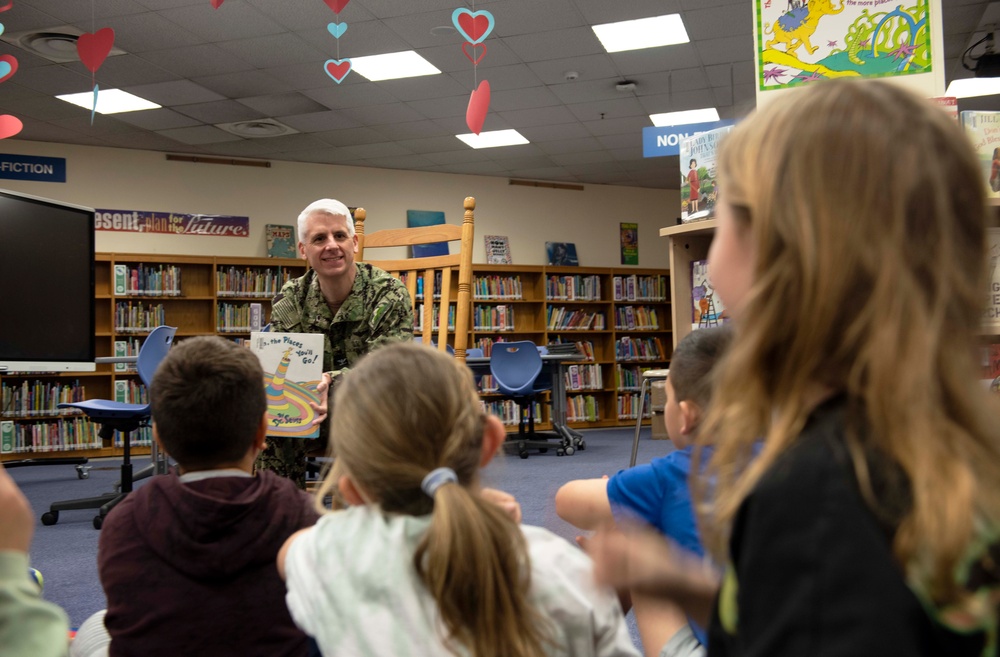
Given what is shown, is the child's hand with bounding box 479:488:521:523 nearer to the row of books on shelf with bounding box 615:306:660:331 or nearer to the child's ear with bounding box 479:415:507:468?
the child's ear with bounding box 479:415:507:468

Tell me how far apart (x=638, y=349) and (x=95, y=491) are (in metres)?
6.63

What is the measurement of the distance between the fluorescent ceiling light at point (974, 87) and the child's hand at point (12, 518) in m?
7.92

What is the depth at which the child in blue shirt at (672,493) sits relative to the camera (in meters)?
1.19

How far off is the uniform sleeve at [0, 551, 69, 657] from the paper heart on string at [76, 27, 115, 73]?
A: 13.0 ft

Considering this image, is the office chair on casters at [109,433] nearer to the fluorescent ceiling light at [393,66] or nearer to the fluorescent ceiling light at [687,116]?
the fluorescent ceiling light at [393,66]

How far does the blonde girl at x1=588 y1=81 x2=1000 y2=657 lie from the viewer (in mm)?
442

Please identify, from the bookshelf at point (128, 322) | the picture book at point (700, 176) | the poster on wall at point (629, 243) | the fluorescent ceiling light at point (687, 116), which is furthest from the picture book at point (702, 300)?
the poster on wall at point (629, 243)

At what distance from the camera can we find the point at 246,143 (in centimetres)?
799

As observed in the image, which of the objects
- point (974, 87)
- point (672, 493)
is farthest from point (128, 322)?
point (974, 87)

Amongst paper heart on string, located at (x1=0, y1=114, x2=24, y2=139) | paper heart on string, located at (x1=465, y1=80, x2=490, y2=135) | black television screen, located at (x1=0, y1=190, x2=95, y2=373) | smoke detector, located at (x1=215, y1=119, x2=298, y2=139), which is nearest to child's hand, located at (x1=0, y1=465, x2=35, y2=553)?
black television screen, located at (x1=0, y1=190, x2=95, y2=373)

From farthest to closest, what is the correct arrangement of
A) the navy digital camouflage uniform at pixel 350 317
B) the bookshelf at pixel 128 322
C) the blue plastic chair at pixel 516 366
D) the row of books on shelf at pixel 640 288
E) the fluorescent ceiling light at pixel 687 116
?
1. the row of books on shelf at pixel 640 288
2. the fluorescent ceiling light at pixel 687 116
3. the bookshelf at pixel 128 322
4. the blue plastic chair at pixel 516 366
5. the navy digital camouflage uniform at pixel 350 317

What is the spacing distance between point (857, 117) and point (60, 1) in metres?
5.53

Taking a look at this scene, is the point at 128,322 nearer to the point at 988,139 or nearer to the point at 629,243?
the point at 629,243

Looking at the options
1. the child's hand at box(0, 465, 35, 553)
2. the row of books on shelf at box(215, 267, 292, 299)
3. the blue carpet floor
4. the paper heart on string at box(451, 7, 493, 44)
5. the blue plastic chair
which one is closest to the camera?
the child's hand at box(0, 465, 35, 553)
